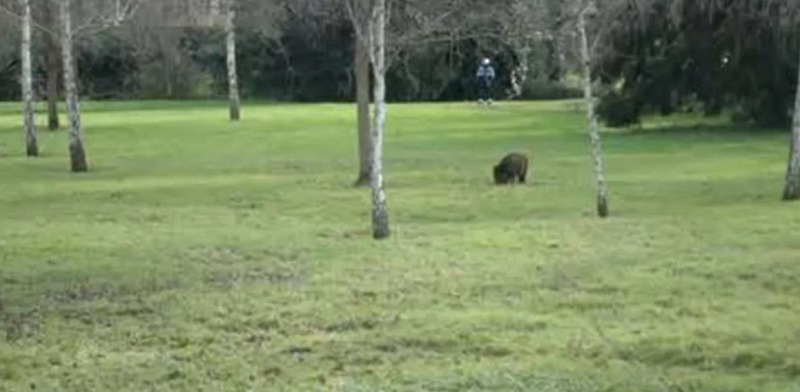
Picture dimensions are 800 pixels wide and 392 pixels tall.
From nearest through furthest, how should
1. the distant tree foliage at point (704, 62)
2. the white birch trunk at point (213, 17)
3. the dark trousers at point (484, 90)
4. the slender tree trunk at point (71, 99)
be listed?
the slender tree trunk at point (71, 99)
the distant tree foliage at point (704, 62)
the white birch trunk at point (213, 17)
the dark trousers at point (484, 90)

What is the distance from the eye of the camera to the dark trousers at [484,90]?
65769 mm

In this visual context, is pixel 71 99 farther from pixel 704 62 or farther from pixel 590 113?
pixel 704 62

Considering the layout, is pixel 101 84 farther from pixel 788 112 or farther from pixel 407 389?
pixel 407 389

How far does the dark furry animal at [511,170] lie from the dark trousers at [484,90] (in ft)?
127

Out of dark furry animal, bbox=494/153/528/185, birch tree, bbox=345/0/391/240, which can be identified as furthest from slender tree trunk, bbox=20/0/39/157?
birch tree, bbox=345/0/391/240

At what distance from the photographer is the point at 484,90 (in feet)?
220

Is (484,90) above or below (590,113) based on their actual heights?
below

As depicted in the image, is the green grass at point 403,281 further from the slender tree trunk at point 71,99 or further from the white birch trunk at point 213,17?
the white birch trunk at point 213,17

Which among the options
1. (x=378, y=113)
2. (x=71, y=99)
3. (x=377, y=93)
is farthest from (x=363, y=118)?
(x=378, y=113)

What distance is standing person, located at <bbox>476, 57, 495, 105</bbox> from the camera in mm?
63684

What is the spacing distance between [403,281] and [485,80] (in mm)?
50773

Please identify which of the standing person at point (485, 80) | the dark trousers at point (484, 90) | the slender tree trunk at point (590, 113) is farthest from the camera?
the dark trousers at point (484, 90)

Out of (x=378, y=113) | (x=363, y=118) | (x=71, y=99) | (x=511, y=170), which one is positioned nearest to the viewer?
(x=378, y=113)

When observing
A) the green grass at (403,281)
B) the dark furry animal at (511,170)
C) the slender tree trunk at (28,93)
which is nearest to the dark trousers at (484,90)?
the slender tree trunk at (28,93)
